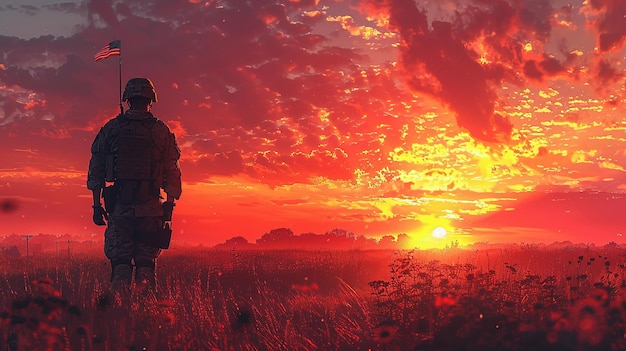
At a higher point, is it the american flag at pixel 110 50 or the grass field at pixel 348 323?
the american flag at pixel 110 50

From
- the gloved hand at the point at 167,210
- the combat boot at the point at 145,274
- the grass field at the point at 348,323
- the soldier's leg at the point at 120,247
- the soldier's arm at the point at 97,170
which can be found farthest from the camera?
the gloved hand at the point at 167,210

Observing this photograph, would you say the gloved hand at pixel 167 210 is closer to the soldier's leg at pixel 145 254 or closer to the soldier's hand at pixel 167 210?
the soldier's hand at pixel 167 210

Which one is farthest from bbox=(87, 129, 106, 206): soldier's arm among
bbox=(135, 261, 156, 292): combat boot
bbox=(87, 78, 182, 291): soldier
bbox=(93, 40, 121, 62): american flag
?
bbox=(93, 40, 121, 62): american flag

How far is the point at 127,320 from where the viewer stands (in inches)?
300

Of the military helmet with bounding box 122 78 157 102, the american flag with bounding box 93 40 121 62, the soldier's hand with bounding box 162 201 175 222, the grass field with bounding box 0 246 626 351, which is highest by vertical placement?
the american flag with bounding box 93 40 121 62

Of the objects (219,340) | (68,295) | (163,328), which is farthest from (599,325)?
(68,295)

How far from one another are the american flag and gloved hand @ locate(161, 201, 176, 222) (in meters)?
5.14

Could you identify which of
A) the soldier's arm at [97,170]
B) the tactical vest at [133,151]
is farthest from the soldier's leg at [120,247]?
the tactical vest at [133,151]

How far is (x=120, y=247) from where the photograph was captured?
10.4 metres

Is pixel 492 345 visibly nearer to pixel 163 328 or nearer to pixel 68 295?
pixel 163 328

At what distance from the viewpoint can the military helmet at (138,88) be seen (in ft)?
34.2

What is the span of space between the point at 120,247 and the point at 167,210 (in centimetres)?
99

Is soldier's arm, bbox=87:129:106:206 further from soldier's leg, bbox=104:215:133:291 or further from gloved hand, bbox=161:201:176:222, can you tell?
gloved hand, bbox=161:201:176:222

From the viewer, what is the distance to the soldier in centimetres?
1042
